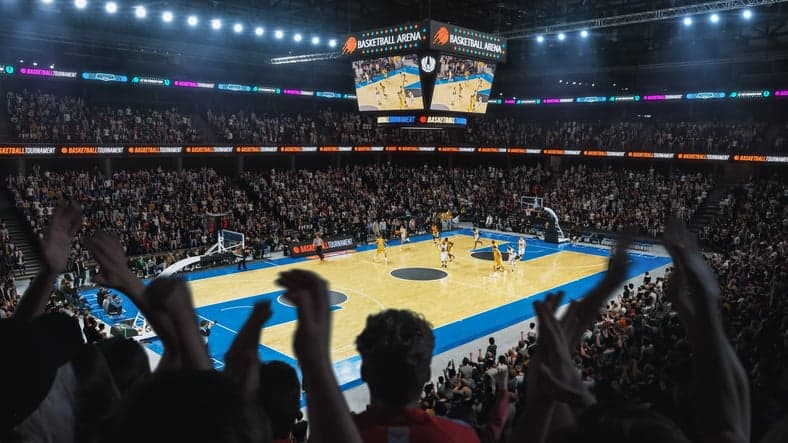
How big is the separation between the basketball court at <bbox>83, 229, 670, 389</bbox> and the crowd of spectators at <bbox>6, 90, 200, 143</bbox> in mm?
11333

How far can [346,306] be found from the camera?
20.3 metres

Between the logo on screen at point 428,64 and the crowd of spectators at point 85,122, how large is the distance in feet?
57.8

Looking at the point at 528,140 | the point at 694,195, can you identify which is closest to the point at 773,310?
the point at 694,195

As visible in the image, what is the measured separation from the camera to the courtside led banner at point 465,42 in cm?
2259

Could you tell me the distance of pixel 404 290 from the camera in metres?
22.8

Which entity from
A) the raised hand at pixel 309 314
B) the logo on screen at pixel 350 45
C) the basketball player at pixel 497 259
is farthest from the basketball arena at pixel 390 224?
the logo on screen at pixel 350 45

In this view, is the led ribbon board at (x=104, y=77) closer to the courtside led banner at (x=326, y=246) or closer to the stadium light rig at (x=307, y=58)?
the stadium light rig at (x=307, y=58)

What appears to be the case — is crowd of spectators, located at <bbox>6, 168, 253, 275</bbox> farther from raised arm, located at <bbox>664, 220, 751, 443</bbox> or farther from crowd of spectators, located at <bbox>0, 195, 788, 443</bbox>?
raised arm, located at <bbox>664, 220, 751, 443</bbox>

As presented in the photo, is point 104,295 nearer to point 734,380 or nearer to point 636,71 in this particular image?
point 734,380

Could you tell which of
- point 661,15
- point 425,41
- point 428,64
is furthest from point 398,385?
point 661,15

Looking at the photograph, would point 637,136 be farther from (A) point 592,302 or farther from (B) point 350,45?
(A) point 592,302

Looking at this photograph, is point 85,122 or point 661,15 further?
point 85,122

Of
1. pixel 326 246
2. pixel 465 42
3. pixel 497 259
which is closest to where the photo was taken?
pixel 465 42

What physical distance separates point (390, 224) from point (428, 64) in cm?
1426
